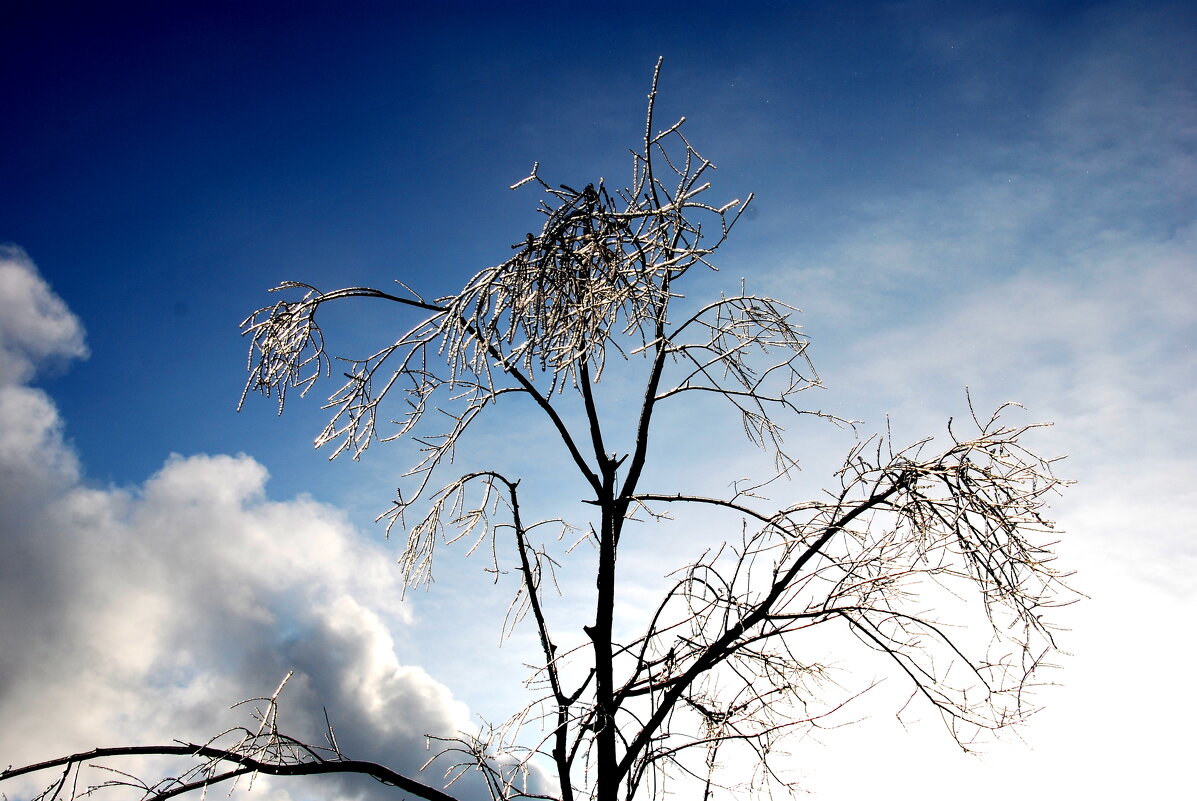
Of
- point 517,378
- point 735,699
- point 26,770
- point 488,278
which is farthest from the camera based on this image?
point 517,378

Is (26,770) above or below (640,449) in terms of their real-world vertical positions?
below

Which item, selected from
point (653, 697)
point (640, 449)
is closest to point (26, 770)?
point (653, 697)

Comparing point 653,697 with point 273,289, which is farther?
point 273,289

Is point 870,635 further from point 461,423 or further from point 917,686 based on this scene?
point 461,423

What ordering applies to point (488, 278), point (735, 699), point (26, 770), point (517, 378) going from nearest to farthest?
point (26, 770)
point (488, 278)
point (735, 699)
point (517, 378)

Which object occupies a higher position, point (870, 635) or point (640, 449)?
point (640, 449)

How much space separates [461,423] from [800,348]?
1.71 metres

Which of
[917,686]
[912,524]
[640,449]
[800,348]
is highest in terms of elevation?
[800,348]

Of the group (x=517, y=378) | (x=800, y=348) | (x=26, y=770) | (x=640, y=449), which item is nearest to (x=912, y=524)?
(x=800, y=348)

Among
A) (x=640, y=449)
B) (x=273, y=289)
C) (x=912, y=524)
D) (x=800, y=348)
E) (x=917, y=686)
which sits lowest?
(x=917, y=686)

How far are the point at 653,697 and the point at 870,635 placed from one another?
983 millimetres

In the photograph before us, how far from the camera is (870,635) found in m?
3.59

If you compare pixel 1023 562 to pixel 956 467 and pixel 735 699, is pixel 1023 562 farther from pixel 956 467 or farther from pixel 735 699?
pixel 735 699

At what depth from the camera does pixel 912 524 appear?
3.49 m
